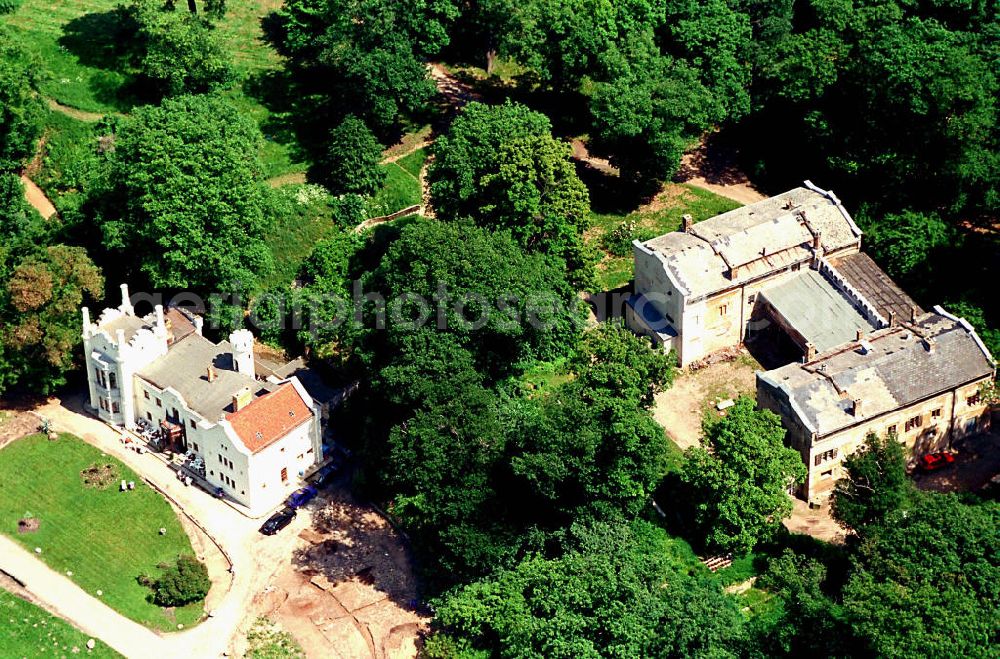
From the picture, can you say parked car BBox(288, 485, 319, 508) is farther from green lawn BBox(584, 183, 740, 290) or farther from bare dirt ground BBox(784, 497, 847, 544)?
bare dirt ground BBox(784, 497, 847, 544)

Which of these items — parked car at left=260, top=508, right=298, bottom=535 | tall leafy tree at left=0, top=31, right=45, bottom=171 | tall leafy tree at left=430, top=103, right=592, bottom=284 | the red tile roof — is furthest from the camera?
tall leafy tree at left=0, top=31, right=45, bottom=171

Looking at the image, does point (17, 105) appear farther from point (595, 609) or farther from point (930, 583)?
point (930, 583)

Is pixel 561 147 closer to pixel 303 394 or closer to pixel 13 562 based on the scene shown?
pixel 303 394

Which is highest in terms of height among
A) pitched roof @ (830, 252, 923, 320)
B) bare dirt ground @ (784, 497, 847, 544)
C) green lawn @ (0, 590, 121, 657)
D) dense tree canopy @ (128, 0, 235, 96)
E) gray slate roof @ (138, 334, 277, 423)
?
dense tree canopy @ (128, 0, 235, 96)

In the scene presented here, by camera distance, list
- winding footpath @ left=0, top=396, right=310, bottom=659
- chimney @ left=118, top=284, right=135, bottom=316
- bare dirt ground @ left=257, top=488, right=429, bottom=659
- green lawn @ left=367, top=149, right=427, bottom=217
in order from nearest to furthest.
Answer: winding footpath @ left=0, top=396, right=310, bottom=659 < bare dirt ground @ left=257, top=488, right=429, bottom=659 < chimney @ left=118, top=284, right=135, bottom=316 < green lawn @ left=367, top=149, right=427, bottom=217

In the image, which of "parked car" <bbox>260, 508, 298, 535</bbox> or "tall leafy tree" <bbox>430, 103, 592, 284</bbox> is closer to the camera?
"parked car" <bbox>260, 508, 298, 535</bbox>

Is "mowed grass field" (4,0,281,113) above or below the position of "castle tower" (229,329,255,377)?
above

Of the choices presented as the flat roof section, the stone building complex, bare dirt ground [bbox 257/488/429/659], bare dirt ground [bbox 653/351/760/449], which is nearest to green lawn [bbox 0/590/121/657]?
bare dirt ground [bbox 257/488/429/659]

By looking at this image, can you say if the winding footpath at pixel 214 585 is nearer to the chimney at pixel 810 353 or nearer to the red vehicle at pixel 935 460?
the chimney at pixel 810 353
